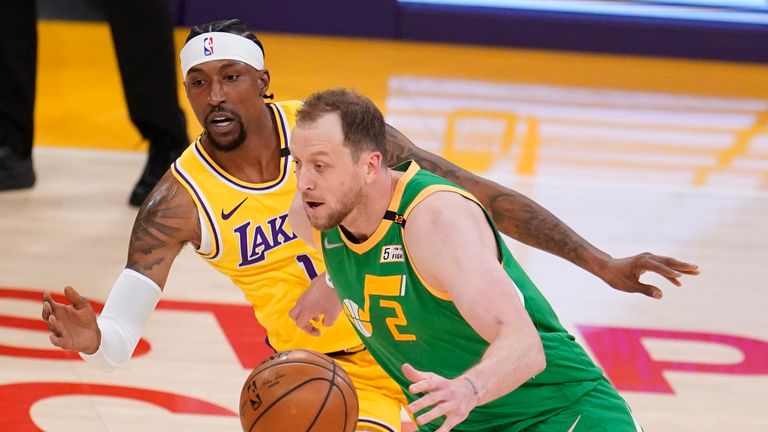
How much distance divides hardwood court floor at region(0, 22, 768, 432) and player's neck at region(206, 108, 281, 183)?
1298 millimetres

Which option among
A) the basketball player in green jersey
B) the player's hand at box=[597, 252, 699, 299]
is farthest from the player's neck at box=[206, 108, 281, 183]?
the player's hand at box=[597, 252, 699, 299]

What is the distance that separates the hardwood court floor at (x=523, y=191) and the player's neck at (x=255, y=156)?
130cm

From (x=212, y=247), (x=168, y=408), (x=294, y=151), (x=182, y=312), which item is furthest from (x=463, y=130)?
(x=294, y=151)

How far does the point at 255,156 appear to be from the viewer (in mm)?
4441

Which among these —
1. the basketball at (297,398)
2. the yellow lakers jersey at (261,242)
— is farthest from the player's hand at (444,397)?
the yellow lakers jersey at (261,242)

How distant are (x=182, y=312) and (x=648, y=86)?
19.5 ft

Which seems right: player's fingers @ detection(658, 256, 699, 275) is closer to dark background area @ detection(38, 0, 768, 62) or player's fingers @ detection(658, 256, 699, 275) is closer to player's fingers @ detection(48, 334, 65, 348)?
player's fingers @ detection(48, 334, 65, 348)

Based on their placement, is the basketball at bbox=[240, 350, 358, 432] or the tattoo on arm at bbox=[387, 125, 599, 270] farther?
the tattoo on arm at bbox=[387, 125, 599, 270]

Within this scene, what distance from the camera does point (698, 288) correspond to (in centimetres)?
692

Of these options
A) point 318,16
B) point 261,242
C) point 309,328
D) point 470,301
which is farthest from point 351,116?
point 318,16

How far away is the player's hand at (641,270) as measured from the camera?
3982 millimetres

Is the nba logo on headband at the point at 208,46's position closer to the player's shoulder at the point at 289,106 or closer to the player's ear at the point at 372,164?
the player's shoulder at the point at 289,106

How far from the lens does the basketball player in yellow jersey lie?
427 centimetres

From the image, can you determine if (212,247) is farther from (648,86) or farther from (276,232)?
(648,86)
